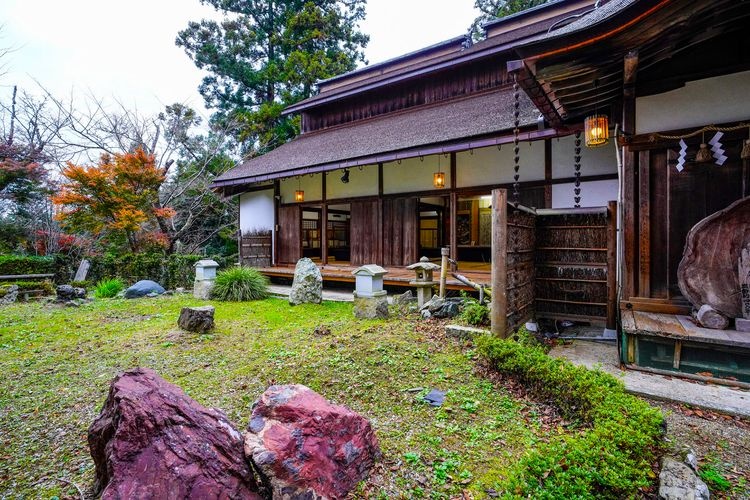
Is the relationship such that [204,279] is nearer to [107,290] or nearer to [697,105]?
[107,290]

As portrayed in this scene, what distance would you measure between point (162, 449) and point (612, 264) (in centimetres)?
528

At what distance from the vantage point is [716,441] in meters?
2.69

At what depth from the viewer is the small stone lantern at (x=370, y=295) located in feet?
21.2

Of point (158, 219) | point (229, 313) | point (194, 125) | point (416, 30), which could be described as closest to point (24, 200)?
point (158, 219)

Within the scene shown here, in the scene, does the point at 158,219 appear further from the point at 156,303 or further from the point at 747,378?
the point at 747,378

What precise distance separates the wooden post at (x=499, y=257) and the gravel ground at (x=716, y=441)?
1525mm

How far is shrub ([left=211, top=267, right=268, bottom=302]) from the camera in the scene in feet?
29.4

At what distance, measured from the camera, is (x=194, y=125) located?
58.4 ft

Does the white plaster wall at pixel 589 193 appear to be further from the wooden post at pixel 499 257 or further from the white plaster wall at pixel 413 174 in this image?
the wooden post at pixel 499 257

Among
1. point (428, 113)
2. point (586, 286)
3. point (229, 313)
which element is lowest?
point (229, 313)

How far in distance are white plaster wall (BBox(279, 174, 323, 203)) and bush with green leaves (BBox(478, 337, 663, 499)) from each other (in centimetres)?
906

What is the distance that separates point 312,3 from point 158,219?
1416 cm

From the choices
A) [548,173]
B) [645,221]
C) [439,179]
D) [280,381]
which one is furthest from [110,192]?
[645,221]

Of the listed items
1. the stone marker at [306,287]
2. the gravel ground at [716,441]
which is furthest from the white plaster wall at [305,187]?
the gravel ground at [716,441]
